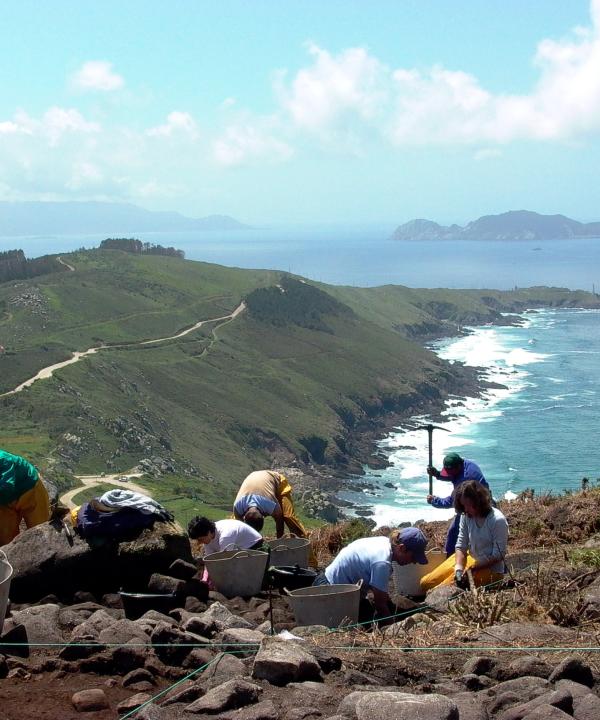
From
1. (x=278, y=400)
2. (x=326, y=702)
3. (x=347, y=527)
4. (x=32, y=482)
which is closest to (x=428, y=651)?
(x=326, y=702)

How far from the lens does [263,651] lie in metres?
5.70

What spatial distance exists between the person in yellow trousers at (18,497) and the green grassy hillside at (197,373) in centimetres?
4867

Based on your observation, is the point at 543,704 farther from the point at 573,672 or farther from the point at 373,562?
the point at 373,562

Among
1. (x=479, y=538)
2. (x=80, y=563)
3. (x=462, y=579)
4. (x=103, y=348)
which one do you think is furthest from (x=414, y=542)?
(x=103, y=348)

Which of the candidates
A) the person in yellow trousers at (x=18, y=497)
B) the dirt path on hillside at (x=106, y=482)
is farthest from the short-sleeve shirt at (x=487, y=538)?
the dirt path on hillside at (x=106, y=482)

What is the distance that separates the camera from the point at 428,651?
6355 millimetres

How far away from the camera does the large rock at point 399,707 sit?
477 centimetres

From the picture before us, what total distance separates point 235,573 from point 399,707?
4050mm

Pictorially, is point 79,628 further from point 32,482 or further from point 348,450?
point 348,450

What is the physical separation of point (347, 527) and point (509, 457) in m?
64.6

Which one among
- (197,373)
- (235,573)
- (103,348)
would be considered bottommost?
(197,373)

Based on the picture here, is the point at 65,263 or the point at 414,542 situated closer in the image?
the point at 414,542

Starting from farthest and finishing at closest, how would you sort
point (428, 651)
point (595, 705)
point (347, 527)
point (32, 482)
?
point (347, 527), point (32, 482), point (428, 651), point (595, 705)

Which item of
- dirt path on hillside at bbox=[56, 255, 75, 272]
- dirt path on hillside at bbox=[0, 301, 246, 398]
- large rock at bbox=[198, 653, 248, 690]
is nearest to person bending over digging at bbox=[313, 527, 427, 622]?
large rock at bbox=[198, 653, 248, 690]
